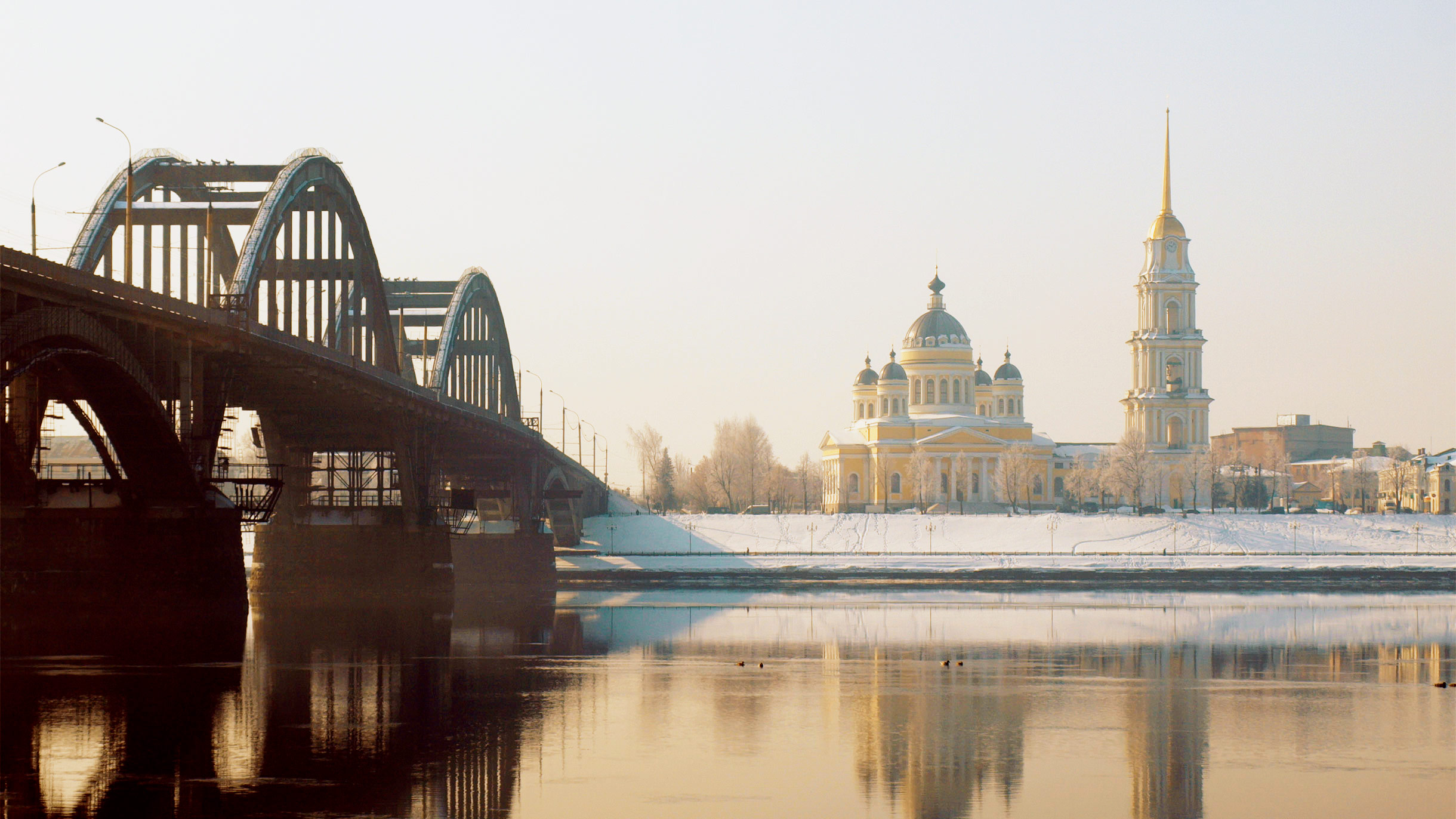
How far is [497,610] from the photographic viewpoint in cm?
7231

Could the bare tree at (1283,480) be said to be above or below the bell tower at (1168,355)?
below

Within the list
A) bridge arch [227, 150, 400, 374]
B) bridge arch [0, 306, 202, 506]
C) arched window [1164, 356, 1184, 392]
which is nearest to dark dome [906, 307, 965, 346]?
arched window [1164, 356, 1184, 392]

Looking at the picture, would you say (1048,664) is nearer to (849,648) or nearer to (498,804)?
(849,648)

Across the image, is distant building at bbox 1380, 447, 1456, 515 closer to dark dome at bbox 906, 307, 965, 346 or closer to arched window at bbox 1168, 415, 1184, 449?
arched window at bbox 1168, 415, 1184, 449

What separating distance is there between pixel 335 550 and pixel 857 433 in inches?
4614

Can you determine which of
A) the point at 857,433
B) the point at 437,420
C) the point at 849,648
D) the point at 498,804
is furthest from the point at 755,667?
the point at 857,433

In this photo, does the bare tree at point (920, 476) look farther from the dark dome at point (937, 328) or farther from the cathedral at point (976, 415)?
the dark dome at point (937, 328)

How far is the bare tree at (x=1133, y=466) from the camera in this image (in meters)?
165

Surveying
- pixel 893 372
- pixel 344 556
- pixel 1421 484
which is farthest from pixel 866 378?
pixel 344 556

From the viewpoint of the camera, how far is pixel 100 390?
43.7m

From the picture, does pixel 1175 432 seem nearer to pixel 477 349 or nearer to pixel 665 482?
pixel 665 482

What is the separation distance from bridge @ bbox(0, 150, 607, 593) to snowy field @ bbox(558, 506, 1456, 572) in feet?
48.4

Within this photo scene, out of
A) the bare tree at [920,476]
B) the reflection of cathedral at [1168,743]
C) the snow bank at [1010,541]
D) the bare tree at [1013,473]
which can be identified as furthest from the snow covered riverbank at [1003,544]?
the reflection of cathedral at [1168,743]

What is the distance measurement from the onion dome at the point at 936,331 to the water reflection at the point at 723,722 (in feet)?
410
